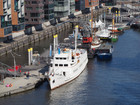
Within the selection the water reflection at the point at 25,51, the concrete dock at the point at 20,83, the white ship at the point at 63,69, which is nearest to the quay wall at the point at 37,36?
the water reflection at the point at 25,51

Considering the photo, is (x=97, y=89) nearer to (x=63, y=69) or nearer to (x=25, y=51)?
(x=63, y=69)

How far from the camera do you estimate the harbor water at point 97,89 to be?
67.4 m

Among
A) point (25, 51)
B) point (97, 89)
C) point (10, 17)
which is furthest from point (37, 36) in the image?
point (97, 89)

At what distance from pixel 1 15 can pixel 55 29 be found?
46803 millimetres

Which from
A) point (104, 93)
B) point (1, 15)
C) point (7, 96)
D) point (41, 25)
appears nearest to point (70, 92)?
point (104, 93)

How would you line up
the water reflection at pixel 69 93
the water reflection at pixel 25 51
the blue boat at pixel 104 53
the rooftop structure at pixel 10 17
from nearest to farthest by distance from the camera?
the water reflection at pixel 69 93
the water reflection at pixel 25 51
the blue boat at pixel 104 53
the rooftop structure at pixel 10 17

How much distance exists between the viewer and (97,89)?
242ft

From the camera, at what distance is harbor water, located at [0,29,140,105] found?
6738 cm

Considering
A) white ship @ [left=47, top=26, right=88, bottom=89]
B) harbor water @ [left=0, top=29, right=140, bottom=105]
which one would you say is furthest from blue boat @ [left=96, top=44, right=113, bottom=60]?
white ship @ [left=47, top=26, right=88, bottom=89]

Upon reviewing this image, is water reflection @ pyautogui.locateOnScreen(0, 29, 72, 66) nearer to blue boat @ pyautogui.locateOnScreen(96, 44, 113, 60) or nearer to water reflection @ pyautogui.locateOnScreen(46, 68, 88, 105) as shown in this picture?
blue boat @ pyautogui.locateOnScreen(96, 44, 113, 60)

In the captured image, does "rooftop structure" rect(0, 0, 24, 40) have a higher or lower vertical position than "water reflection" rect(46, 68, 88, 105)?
higher

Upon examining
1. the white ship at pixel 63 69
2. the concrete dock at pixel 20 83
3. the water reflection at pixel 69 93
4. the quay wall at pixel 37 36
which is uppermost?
the quay wall at pixel 37 36

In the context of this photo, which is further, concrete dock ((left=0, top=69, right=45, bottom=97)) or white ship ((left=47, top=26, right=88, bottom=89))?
white ship ((left=47, top=26, right=88, bottom=89))

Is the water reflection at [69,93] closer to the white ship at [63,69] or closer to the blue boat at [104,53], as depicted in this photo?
the white ship at [63,69]
